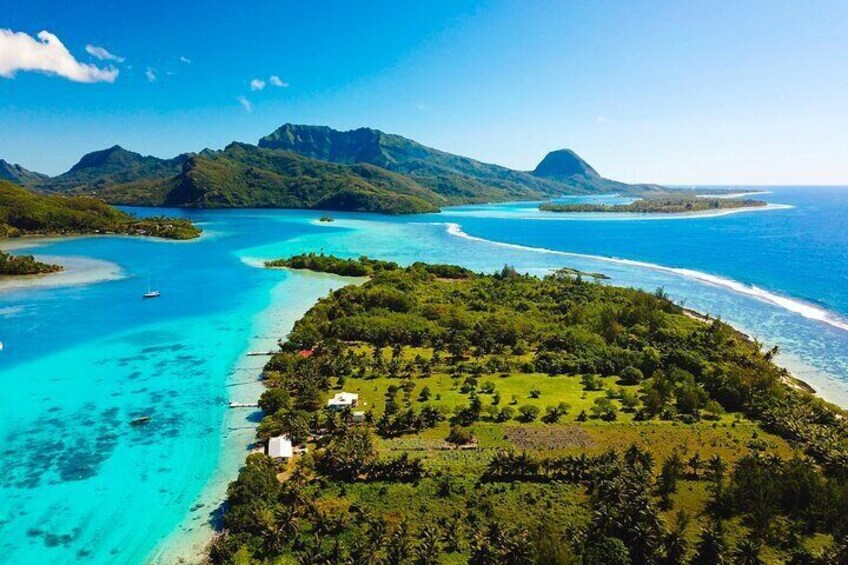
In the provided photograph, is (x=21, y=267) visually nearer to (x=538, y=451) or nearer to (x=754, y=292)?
(x=538, y=451)

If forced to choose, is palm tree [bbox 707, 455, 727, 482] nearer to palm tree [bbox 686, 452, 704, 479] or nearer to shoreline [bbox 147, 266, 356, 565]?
palm tree [bbox 686, 452, 704, 479]

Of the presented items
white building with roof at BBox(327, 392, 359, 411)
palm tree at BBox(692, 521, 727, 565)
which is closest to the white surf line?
palm tree at BBox(692, 521, 727, 565)

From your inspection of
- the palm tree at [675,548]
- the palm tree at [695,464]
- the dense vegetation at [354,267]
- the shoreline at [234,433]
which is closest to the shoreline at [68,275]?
the dense vegetation at [354,267]

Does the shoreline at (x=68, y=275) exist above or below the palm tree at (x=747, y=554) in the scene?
above

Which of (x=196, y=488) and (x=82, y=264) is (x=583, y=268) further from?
(x=82, y=264)

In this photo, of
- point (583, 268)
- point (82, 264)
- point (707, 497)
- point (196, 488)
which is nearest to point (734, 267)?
point (583, 268)

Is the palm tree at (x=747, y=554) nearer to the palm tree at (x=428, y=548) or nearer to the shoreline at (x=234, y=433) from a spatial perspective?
the palm tree at (x=428, y=548)
